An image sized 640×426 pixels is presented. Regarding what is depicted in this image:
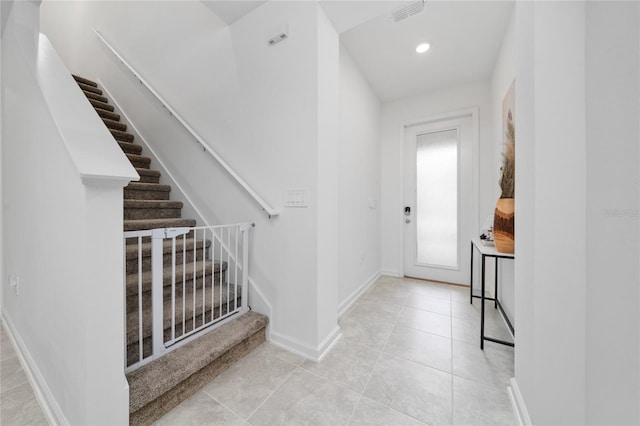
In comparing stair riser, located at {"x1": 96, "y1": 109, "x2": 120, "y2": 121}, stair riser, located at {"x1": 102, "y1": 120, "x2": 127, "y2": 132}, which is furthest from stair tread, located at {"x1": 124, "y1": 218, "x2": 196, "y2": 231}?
stair riser, located at {"x1": 96, "y1": 109, "x2": 120, "y2": 121}

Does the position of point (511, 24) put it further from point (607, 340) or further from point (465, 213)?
point (607, 340)

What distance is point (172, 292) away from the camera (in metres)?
1.43

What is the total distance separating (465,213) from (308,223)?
2.41 m

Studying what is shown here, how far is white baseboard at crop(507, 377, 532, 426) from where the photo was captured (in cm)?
107

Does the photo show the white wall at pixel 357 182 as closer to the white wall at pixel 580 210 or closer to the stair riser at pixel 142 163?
the white wall at pixel 580 210

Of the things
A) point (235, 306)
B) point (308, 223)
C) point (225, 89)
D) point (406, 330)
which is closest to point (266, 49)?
point (225, 89)

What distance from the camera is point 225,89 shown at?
2.10 m

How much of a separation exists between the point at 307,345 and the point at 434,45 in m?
2.94

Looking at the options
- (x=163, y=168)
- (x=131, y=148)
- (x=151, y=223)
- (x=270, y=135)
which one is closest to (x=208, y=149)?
(x=270, y=135)

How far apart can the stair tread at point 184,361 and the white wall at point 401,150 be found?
7.56ft

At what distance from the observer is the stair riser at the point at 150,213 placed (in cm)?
213

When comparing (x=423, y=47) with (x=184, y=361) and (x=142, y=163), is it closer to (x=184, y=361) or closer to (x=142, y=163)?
(x=184, y=361)

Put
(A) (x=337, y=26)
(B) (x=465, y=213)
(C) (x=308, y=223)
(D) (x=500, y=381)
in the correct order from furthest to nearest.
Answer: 1. (B) (x=465, y=213)
2. (A) (x=337, y=26)
3. (C) (x=308, y=223)
4. (D) (x=500, y=381)

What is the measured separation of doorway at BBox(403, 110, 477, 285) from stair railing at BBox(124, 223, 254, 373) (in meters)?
2.47
